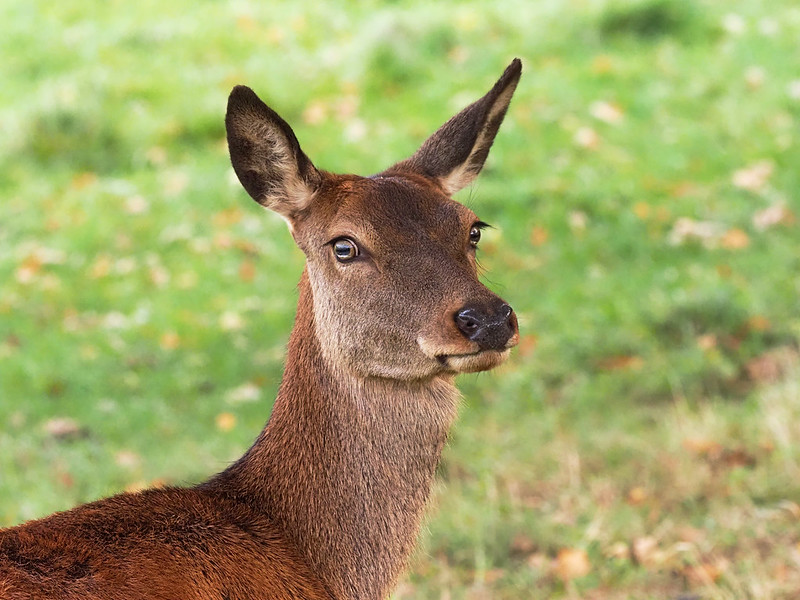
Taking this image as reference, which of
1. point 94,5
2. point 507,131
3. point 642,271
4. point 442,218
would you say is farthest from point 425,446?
point 94,5

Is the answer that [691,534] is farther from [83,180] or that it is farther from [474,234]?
[83,180]

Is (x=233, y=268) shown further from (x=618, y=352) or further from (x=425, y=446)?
(x=425, y=446)

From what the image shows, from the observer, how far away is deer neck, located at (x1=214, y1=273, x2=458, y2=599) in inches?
138

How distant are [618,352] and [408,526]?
3700 millimetres

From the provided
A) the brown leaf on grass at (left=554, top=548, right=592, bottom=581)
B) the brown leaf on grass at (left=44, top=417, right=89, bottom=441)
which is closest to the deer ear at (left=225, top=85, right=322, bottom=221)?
the brown leaf on grass at (left=554, top=548, right=592, bottom=581)

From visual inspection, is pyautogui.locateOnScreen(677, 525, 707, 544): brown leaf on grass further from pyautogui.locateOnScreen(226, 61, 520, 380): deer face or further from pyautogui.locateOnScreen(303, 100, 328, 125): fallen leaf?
pyautogui.locateOnScreen(303, 100, 328, 125): fallen leaf

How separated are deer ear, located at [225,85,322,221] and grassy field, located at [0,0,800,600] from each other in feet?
3.14

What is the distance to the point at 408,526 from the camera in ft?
11.7

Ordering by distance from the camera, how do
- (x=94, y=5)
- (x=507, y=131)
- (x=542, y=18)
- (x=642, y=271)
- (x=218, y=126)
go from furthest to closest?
(x=94, y=5) < (x=542, y=18) < (x=218, y=126) < (x=507, y=131) < (x=642, y=271)

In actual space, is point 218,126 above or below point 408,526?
above

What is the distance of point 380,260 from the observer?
3504 mm

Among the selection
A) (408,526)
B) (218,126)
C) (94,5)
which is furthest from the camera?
(94,5)

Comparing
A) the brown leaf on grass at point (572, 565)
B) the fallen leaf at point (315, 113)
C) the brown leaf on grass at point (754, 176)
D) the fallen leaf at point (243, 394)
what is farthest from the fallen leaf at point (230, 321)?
the brown leaf on grass at point (754, 176)

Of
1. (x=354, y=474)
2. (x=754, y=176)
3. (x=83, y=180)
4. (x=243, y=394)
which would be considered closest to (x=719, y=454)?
(x=354, y=474)
